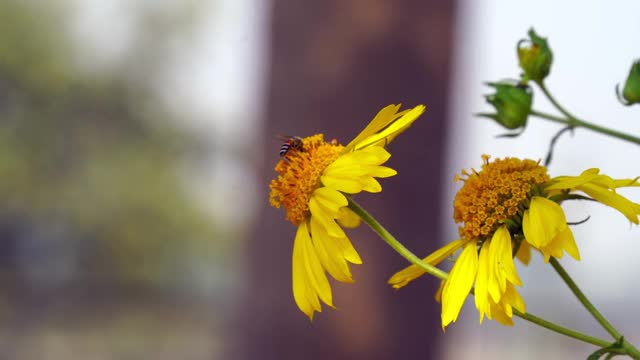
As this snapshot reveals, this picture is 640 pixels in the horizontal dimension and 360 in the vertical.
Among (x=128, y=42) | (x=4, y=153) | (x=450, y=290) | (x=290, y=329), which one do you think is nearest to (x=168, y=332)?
(x=4, y=153)

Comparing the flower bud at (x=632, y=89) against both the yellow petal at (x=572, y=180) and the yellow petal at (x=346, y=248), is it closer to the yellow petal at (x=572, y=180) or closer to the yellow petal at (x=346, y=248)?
the yellow petal at (x=572, y=180)

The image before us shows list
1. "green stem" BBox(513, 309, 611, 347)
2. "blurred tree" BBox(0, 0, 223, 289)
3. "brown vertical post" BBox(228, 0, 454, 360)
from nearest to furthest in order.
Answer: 1. "green stem" BBox(513, 309, 611, 347)
2. "brown vertical post" BBox(228, 0, 454, 360)
3. "blurred tree" BBox(0, 0, 223, 289)

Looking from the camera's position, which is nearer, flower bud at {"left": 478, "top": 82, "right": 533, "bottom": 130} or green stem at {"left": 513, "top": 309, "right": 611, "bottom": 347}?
green stem at {"left": 513, "top": 309, "right": 611, "bottom": 347}

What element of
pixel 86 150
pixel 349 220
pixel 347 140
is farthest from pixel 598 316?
pixel 86 150

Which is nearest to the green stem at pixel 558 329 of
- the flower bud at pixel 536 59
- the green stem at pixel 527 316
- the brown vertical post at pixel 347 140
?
the green stem at pixel 527 316

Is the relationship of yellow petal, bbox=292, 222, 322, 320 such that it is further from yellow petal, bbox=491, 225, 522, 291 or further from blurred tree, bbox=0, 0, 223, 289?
blurred tree, bbox=0, 0, 223, 289

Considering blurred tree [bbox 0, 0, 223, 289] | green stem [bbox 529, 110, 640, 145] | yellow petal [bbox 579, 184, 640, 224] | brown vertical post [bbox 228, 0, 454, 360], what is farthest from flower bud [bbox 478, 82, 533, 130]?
blurred tree [bbox 0, 0, 223, 289]

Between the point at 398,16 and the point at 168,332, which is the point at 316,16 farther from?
the point at 168,332

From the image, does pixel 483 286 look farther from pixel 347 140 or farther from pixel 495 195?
pixel 347 140

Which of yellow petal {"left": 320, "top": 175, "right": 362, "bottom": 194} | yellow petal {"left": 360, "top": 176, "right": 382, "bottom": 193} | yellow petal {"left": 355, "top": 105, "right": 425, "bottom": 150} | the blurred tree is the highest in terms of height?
yellow petal {"left": 355, "top": 105, "right": 425, "bottom": 150}
